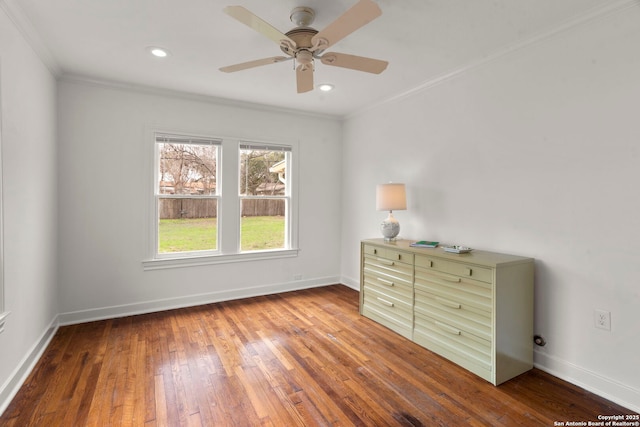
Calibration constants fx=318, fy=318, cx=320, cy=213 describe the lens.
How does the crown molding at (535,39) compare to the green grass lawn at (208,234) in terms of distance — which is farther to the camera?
the green grass lawn at (208,234)

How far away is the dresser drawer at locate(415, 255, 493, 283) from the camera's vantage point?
234 centimetres

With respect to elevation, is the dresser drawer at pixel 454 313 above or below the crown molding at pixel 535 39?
below

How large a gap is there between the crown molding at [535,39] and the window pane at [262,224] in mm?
2224

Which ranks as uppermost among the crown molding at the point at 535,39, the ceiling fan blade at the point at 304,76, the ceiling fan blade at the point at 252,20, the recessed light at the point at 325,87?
the recessed light at the point at 325,87

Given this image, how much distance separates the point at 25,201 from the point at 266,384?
2229 mm

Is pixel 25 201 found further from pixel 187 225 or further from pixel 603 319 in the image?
pixel 603 319

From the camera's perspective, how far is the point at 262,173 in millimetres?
4359

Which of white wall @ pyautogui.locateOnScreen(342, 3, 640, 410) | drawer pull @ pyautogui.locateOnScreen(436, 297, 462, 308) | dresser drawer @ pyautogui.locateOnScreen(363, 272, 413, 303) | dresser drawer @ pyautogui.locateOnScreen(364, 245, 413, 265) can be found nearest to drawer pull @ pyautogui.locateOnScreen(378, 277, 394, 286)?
dresser drawer @ pyautogui.locateOnScreen(363, 272, 413, 303)

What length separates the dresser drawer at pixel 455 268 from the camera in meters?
2.34

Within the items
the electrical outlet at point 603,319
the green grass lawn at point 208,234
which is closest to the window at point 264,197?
the green grass lawn at point 208,234

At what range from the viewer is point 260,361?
Result: 100 inches

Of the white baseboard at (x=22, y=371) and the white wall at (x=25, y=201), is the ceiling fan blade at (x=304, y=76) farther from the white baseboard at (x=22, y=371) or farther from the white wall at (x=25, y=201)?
the white baseboard at (x=22, y=371)

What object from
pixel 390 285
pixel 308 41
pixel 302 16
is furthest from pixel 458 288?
pixel 302 16

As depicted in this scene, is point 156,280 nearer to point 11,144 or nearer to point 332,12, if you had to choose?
point 11,144
